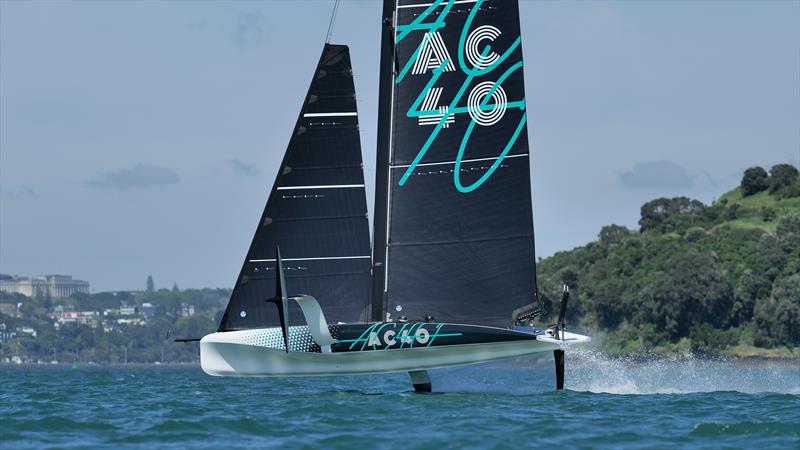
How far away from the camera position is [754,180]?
160m

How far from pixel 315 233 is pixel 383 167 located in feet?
7.61

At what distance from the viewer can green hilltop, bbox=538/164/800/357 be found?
12125 cm

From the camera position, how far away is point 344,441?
28484 mm

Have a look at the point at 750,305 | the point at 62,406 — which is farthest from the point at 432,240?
the point at 750,305

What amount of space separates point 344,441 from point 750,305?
332ft

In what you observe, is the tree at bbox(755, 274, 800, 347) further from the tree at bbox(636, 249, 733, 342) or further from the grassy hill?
the grassy hill

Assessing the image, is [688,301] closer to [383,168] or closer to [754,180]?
[754,180]

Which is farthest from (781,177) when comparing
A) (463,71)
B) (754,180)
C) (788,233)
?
(463,71)

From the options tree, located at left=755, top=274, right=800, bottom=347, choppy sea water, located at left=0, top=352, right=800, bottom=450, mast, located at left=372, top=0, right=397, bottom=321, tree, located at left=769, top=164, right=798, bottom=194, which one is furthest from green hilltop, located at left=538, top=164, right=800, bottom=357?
mast, located at left=372, top=0, right=397, bottom=321

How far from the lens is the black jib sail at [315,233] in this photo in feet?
124

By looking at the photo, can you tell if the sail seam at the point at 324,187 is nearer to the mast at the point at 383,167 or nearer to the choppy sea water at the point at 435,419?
the mast at the point at 383,167

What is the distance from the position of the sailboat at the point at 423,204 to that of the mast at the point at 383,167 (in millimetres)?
35

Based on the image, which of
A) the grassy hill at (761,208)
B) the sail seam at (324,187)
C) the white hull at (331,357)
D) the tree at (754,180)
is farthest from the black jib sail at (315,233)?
the tree at (754,180)

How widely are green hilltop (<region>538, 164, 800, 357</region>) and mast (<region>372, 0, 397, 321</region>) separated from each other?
85.5 m
